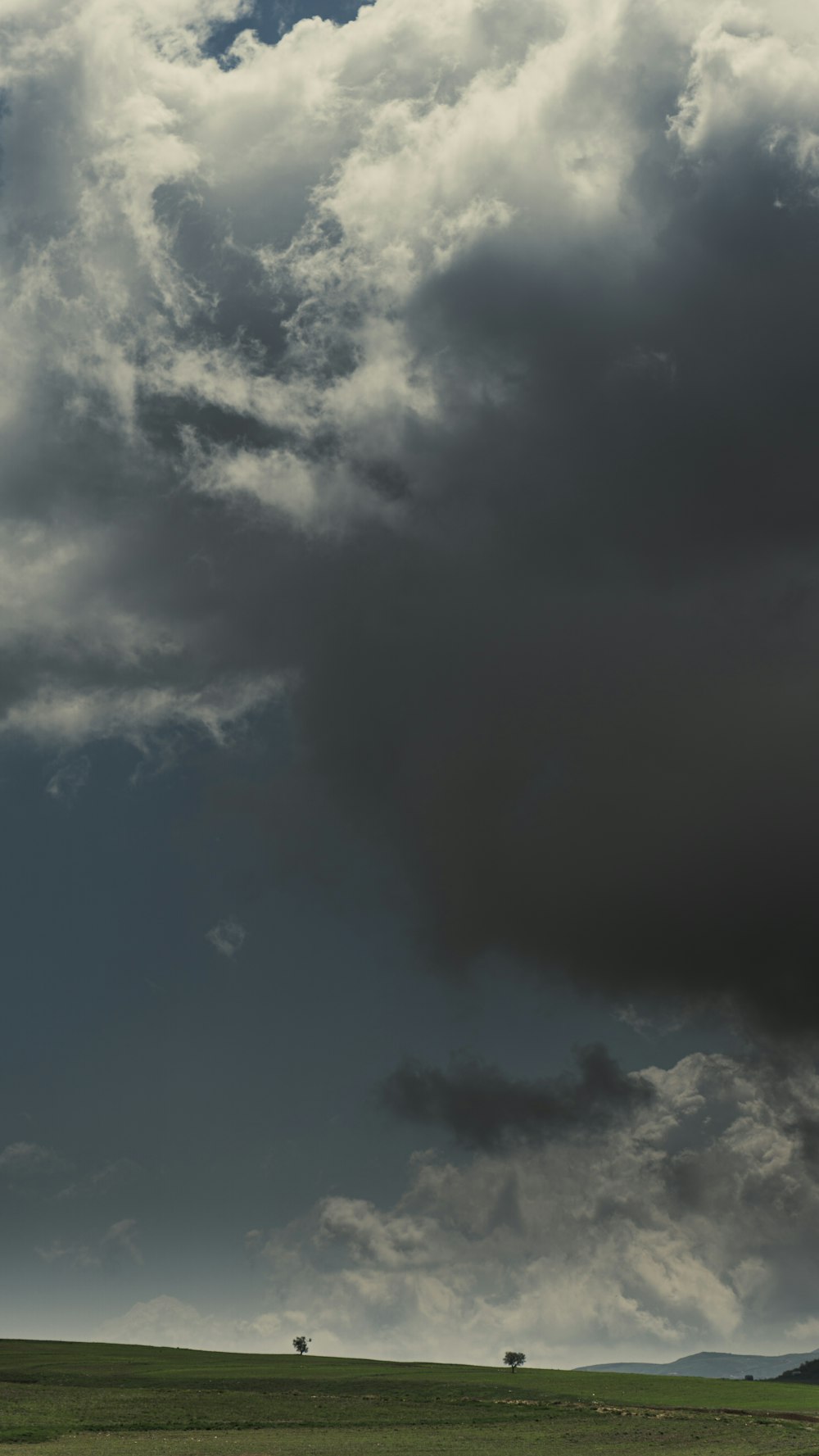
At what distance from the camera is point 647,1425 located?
125 metres

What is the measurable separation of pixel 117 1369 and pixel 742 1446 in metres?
115

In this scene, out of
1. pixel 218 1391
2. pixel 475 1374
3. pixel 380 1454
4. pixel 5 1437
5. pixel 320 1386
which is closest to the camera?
pixel 380 1454

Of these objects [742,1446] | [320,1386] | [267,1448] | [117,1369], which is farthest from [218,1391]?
[742,1446]

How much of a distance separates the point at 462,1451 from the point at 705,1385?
3808 inches

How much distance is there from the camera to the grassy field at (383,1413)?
10281 cm

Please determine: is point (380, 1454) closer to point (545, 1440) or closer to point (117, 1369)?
point (545, 1440)

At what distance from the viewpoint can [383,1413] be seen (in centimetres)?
13550

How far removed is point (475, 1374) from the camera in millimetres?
193125

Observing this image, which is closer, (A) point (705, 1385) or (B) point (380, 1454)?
(B) point (380, 1454)

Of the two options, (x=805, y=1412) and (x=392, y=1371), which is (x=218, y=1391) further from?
(x=805, y=1412)

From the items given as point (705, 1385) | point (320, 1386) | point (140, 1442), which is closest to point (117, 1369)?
point (320, 1386)

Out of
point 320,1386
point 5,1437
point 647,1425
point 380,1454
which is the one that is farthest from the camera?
point 320,1386

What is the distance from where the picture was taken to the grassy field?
10281 centimetres

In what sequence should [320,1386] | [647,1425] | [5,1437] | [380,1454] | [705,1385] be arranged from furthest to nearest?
[705,1385]
[320,1386]
[647,1425]
[5,1437]
[380,1454]
